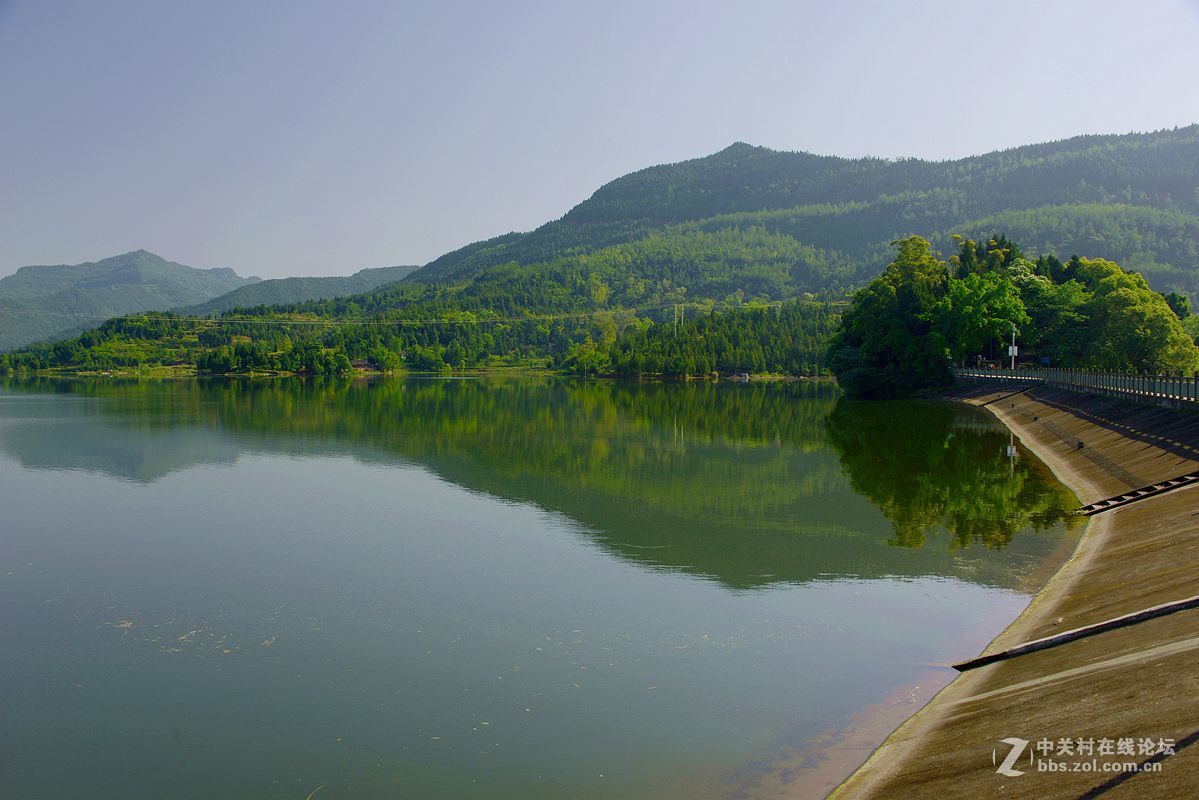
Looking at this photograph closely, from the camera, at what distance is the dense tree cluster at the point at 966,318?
82.3m

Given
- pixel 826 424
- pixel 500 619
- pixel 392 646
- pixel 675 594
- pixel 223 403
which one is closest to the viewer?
pixel 392 646

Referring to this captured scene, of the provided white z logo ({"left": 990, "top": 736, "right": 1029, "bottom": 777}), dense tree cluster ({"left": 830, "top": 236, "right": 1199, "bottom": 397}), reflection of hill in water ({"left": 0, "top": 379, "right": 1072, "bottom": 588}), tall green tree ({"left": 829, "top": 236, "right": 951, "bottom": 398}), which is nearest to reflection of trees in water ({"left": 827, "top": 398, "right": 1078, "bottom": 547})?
reflection of hill in water ({"left": 0, "top": 379, "right": 1072, "bottom": 588})

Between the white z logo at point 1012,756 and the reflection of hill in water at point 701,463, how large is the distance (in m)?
10.9

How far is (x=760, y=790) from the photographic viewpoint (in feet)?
39.7

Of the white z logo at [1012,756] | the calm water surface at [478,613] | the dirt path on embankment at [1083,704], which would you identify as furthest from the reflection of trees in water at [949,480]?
the white z logo at [1012,756]

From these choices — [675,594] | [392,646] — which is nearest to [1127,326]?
[675,594]

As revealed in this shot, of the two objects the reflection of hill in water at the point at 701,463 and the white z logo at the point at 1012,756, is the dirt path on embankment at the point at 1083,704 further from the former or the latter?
the reflection of hill in water at the point at 701,463

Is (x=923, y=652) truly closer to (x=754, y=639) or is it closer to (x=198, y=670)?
(x=754, y=639)

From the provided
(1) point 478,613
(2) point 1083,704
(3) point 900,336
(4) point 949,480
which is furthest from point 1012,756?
(3) point 900,336

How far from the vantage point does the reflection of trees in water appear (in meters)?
29.2

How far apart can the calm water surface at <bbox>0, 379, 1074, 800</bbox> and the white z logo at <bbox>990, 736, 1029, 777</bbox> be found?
9.33ft

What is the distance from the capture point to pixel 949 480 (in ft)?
127

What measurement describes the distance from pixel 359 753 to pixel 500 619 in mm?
6433

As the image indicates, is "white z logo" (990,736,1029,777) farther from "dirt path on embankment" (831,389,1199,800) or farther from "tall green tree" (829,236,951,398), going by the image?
"tall green tree" (829,236,951,398)
